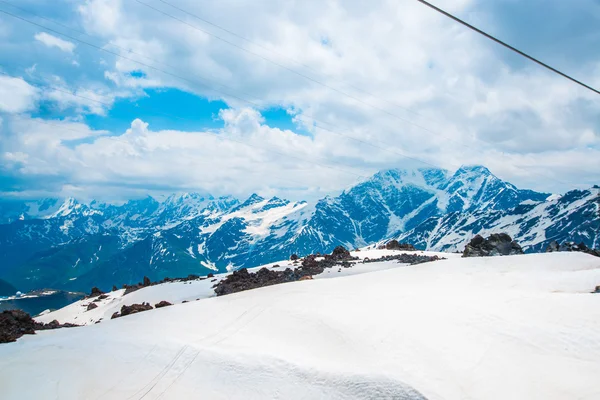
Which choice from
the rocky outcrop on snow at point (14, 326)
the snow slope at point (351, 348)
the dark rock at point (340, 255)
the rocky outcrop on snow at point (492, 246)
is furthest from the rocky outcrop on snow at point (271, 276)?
the rocky outcrop on snow at point (14, 326)

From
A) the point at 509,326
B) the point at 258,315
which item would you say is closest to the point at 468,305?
the point at 509,326

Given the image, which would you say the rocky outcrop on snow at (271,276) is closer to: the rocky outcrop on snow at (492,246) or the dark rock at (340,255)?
the dark rock at (340,255)

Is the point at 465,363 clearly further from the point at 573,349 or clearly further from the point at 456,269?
the point at 456,269

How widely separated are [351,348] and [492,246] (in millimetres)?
26027

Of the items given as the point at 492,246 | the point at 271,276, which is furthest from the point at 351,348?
the point at 492,246

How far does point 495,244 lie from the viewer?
34875 millimetres

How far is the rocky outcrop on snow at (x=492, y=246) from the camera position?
34.5m

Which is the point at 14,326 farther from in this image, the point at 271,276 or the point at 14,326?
the point at 271,276

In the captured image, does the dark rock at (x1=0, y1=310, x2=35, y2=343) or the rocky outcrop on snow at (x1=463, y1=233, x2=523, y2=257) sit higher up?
the rocky outcrop on snow at (x1=463, y1=233, x2=523, y2=257)

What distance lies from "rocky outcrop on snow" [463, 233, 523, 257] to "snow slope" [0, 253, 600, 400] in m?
15.6

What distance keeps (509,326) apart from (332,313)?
21.2 ft

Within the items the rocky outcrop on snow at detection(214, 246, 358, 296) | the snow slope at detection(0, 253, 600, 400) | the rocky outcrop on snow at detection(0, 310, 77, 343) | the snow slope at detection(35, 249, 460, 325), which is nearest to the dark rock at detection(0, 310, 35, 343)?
the rocky outcrop on snow at detection(0, 310, 77, 343)

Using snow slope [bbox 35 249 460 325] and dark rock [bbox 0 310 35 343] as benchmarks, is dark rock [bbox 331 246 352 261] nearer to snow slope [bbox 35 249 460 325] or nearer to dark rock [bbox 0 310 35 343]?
snow slope [bbox 35 249 460 325]

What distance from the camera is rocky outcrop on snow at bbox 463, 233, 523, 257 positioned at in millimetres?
34481
